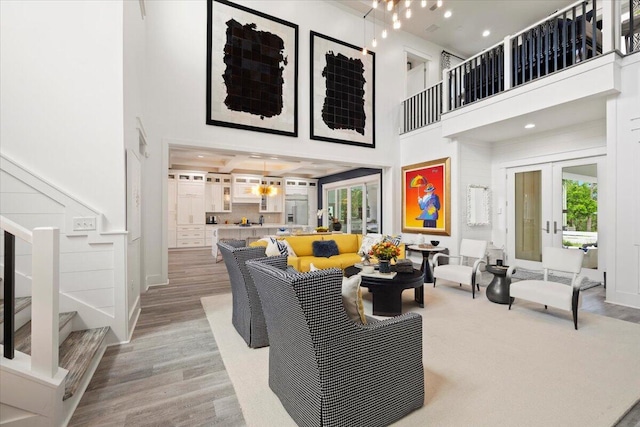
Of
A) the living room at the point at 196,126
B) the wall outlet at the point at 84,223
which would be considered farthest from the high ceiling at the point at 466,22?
the wall outlet at the point at 84,223

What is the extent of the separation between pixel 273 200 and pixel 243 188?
132cm

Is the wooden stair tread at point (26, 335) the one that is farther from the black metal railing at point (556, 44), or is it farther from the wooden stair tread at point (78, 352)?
the black metal railing at point (556, 44)

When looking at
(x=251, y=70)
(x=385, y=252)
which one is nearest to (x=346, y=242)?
(x=385, y=252)

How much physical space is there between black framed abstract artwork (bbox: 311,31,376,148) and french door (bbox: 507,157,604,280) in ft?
11.4

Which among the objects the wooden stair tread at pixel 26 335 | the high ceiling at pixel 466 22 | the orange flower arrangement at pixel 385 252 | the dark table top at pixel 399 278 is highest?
the high ceiling at pixel 466 22

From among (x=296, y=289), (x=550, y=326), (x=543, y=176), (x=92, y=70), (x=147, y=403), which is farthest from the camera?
(x=543, y=176)

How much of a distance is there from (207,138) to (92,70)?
103 inches

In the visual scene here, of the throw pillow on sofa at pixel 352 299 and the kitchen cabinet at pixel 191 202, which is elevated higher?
the kitchen cabinet at pixel 191 202

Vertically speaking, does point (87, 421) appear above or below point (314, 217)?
below

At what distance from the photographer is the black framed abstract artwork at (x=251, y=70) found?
5.31m

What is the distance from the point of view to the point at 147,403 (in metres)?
1.89

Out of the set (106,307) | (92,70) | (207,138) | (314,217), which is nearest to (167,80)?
(207,138)

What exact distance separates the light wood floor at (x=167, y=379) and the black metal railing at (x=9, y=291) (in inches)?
24.4

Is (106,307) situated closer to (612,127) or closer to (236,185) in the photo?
(612,127)
